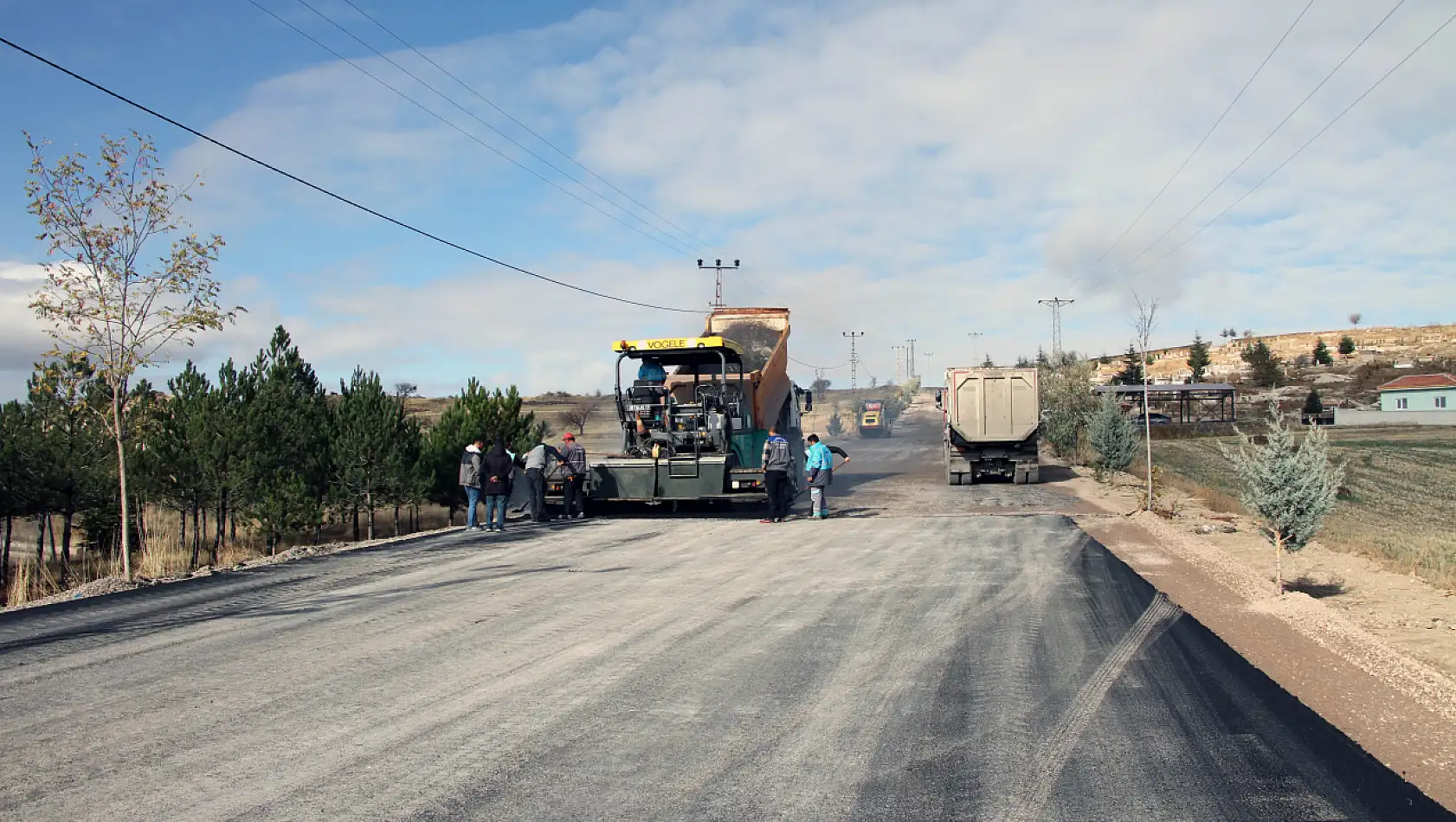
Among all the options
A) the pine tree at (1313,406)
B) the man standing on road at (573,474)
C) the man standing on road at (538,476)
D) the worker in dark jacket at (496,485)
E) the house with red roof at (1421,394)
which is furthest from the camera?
the pine tree at (1313,406)

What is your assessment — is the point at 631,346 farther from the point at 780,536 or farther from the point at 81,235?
the point at 81,235

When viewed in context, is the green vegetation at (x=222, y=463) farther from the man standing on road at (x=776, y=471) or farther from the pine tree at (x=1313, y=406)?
the pine tree at (x=1313, y=406)

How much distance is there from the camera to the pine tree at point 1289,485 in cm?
1134

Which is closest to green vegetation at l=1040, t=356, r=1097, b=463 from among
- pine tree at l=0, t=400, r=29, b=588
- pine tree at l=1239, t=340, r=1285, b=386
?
pine tree at l=0, t=400, r=29, b=588

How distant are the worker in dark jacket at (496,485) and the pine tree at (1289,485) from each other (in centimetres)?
1132

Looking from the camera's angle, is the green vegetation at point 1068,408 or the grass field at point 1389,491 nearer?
the grass field at point 1389,491

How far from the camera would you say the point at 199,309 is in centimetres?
1307

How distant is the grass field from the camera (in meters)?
14.6

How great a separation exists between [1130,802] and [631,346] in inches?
576

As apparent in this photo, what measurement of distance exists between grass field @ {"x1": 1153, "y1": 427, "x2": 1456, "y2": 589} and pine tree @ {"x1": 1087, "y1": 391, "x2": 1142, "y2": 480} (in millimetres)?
1887

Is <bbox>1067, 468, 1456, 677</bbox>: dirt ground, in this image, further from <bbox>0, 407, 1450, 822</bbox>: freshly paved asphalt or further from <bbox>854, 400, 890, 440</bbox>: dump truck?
<bbox>854, 400, 890, 440</bbox>: dump truck

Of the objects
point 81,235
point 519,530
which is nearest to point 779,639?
point 519,530

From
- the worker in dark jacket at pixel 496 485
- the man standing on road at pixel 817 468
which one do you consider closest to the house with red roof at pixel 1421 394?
the man standing on road at pixel 817 468

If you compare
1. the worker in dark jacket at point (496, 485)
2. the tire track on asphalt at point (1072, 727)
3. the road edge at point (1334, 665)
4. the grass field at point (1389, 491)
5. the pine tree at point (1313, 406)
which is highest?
the pine tree at point (1313, 406)
